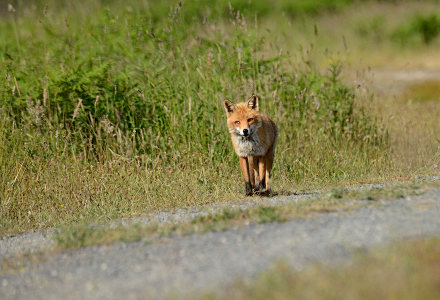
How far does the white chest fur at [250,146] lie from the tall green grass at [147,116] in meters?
0.68

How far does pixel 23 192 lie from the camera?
8.56 m

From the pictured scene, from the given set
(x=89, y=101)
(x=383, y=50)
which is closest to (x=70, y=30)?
(x=89, y=101)

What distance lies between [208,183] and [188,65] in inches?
114

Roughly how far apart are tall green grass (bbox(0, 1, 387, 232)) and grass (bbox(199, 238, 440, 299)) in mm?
3956

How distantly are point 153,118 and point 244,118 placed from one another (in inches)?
113

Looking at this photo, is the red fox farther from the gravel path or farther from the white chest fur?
the gravel path

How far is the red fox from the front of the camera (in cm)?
784

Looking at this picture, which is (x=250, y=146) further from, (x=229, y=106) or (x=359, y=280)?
(x=359, y=280)

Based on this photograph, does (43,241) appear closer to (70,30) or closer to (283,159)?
(283,159)

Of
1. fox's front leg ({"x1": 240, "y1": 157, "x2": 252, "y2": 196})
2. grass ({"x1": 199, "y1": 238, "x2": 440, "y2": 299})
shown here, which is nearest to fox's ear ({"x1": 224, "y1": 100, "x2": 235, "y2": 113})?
fox's front leg ({"x1": 240, "y1": 157, "x2": 252, "y2": 196})

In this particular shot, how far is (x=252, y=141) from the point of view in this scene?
7852mm

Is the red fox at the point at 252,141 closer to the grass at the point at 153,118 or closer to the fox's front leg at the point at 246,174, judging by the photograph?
the fox's front leg at the point at 246,174

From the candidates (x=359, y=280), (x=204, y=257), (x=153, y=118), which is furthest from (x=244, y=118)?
(x=359, y=280)

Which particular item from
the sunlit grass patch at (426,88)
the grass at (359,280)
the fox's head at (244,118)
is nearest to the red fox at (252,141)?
the fox's head at (244,118)
